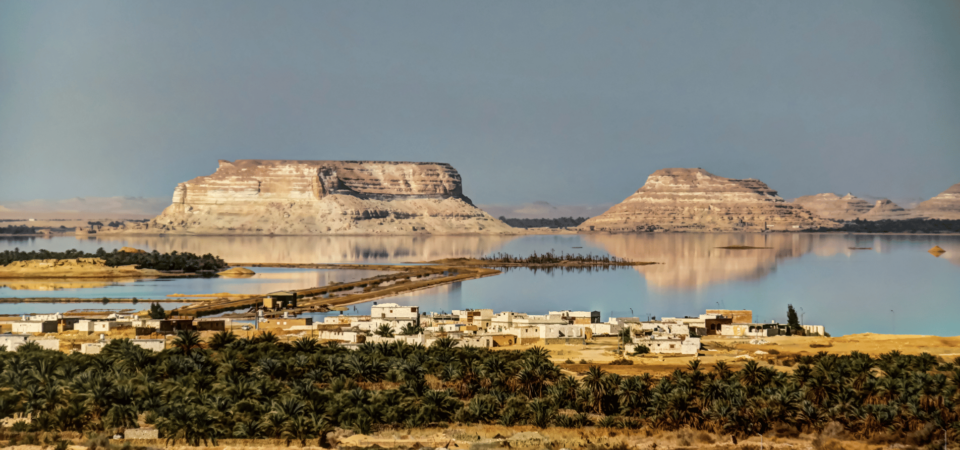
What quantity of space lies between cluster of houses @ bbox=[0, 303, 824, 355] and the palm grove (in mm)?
8052

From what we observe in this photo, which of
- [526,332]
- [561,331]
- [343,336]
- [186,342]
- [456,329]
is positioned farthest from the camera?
[456,329]

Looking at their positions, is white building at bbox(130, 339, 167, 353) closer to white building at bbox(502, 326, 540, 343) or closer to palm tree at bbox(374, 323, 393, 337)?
palm tree at bbox(374, 323, 393, 337)

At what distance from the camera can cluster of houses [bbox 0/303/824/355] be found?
152ft

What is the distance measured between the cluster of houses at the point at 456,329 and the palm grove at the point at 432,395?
26.4ft

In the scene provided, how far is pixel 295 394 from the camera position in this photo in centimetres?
3103

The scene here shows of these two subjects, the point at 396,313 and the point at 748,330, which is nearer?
the point at 748,330

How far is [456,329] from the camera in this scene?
53.3 meters

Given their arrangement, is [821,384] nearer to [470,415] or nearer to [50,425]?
[470,415]

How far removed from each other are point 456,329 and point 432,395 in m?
21.7

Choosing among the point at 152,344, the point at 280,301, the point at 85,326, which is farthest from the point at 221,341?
the point at 280,301

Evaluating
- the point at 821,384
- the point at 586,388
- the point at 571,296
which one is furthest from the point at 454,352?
the point at 571,296

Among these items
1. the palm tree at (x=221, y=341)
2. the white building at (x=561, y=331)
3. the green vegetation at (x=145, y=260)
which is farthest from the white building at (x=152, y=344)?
the green vegetation at (x=145, y=260)

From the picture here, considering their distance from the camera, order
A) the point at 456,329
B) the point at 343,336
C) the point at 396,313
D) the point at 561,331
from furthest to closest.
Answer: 1. the point at 396,313
2. the point at 456,329
3. the point at 561,331
4. the point at 343,336

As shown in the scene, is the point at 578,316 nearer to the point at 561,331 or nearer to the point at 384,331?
Answer: the point at 561,331
